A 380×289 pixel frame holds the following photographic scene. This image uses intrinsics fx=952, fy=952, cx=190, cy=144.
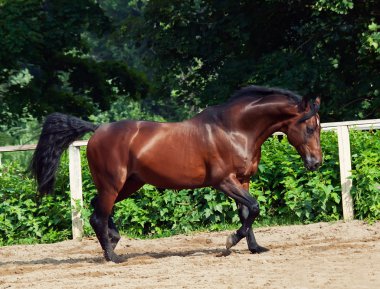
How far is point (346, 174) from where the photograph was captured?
1295 cm

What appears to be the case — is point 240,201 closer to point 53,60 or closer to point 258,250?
point 258,250

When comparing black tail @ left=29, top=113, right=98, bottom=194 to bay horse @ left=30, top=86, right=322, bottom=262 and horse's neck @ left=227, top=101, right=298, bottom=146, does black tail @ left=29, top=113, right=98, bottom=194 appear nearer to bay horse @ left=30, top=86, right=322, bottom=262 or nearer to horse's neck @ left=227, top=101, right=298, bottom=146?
bay horse @ left=30, top=86, right=322, bottom=262

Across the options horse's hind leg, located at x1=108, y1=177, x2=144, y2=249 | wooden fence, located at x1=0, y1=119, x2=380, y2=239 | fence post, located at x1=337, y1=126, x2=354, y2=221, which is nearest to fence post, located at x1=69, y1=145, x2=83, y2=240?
wooden fence, located at x1=0, y1=119, x2=380, y2=239

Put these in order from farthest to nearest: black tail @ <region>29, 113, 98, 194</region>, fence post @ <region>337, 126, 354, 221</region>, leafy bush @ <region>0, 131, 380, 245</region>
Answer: leafy bush @ <region>0, 131, 380, 245</region> < fence post @ <region>337, 126, 354, 221</region> < black tail @ <region>29, 113, 98, 194</region>

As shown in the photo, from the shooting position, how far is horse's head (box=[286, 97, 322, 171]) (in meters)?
10.8

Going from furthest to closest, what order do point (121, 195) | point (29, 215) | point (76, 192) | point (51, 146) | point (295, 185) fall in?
point (29, 215), point (76, 192), point (295, 185), point (51, 146), point (121, 195)

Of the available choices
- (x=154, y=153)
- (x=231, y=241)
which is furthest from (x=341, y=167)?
(x=154, y=153)

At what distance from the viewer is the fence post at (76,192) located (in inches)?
529

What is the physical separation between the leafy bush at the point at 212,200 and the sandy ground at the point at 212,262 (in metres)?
0.45

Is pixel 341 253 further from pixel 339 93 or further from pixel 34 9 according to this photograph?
pixel 34 9

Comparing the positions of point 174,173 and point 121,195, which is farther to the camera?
point 121,195

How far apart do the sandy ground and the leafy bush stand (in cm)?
45

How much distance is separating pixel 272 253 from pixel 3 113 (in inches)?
633

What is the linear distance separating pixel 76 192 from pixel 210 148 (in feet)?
10.8
